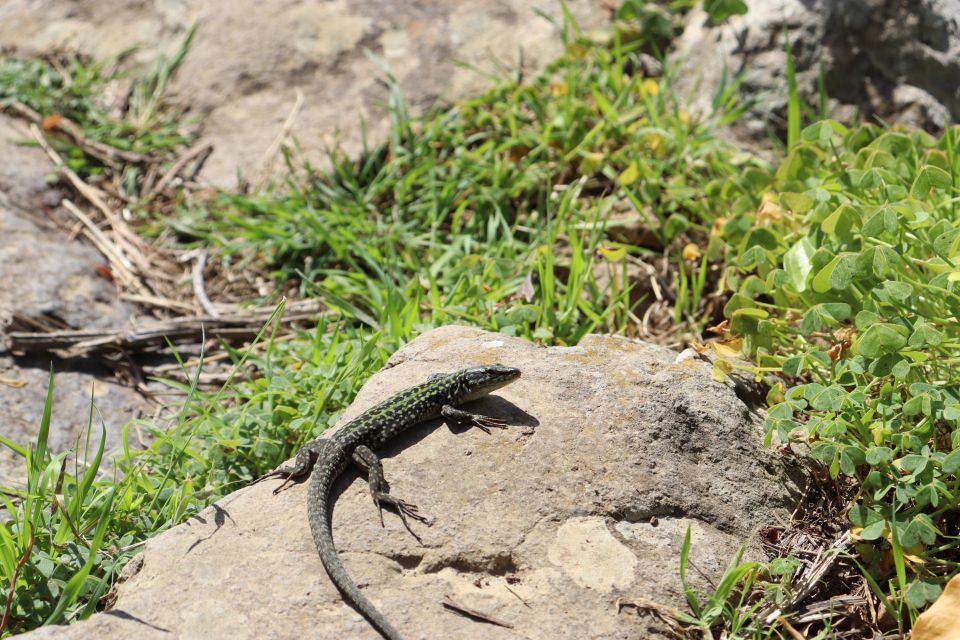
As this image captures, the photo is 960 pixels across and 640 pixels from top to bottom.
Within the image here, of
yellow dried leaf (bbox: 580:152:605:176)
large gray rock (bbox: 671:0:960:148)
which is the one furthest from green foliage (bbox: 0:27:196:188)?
large gray rock (bbox: 671:0:960:148)

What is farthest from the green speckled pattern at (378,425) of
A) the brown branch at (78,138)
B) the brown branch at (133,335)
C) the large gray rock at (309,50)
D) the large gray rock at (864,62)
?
the brown branch at (78,138)

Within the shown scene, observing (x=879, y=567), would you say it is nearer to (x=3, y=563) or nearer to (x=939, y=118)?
(x=3, y=563)

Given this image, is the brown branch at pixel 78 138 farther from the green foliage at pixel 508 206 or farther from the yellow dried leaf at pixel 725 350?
the yellow dried leaf at pixel 725 350

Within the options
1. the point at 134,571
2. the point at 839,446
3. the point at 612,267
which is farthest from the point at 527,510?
the point at 612,267

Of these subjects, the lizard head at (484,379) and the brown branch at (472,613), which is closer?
the brown branch at (472,613)

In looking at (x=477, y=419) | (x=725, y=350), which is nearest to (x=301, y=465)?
(x=477, y=419)

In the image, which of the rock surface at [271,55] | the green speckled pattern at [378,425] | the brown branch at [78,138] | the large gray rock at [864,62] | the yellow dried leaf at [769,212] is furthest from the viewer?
the brown branch at [78,138]
